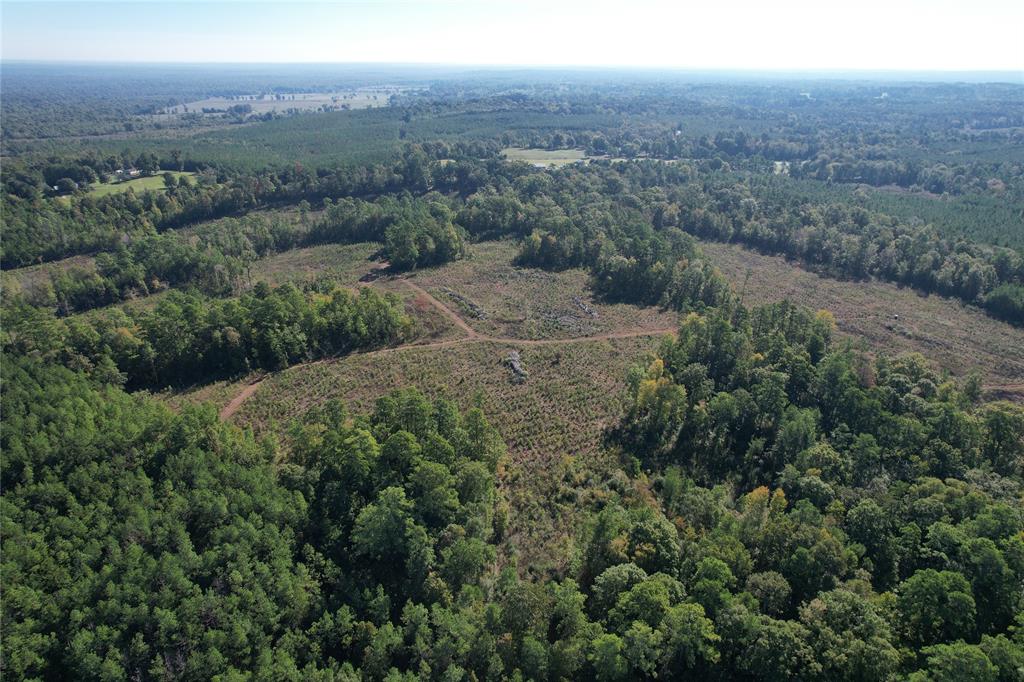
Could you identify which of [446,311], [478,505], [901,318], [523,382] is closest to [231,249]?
[446,311]

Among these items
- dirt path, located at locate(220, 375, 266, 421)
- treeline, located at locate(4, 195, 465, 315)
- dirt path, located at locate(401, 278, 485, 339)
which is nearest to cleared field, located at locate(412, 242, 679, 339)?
dirt path, located at locate(401, 278, 485, 339)

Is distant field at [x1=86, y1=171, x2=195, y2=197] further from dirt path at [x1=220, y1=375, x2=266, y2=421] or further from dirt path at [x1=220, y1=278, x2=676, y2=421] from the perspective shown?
dirt path at [x1=220, y1=375, x2=266, y2=421]

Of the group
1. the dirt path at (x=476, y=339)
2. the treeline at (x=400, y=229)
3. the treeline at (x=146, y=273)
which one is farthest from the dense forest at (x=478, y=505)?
the treeline at (x=400, y=229)

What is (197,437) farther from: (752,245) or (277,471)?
(752,245)

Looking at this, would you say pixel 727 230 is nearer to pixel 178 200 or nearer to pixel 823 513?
pixel 823 513

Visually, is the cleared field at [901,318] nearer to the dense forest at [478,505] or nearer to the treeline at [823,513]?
the dense forest at [478,505]

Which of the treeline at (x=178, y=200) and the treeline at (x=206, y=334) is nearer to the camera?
the treeline at (x=206, y=334)

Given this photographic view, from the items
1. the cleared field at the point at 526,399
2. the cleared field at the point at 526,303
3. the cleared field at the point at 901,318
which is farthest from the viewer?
the cleared field at the point at 526,303
